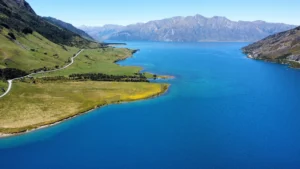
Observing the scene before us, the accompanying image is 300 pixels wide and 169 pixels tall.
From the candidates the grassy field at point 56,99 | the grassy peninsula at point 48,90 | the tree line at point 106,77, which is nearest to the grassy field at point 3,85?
the grassy peninsula at point 48,90

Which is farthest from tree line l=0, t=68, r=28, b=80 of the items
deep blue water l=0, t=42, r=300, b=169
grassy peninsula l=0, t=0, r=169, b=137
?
deep blue water l=0, t=42, r=300, b=169

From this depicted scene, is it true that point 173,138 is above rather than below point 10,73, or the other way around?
below

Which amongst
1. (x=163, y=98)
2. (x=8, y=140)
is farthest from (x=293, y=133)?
(x=8, y=140)

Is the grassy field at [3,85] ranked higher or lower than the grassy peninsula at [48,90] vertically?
higher

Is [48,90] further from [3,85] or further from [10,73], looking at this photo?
[10,73]

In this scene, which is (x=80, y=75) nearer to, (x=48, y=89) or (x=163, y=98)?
(x=48, y=89)

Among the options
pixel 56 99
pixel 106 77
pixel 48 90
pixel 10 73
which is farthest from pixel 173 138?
pixel 10 73

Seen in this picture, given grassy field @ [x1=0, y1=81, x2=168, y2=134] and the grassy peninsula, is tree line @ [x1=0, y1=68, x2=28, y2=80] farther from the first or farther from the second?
grassy field @ [x1=0, y1=81, x2=168, y2=134]

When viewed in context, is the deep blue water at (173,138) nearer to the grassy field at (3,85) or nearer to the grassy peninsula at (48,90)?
the grassy peninsula at (48,90)
